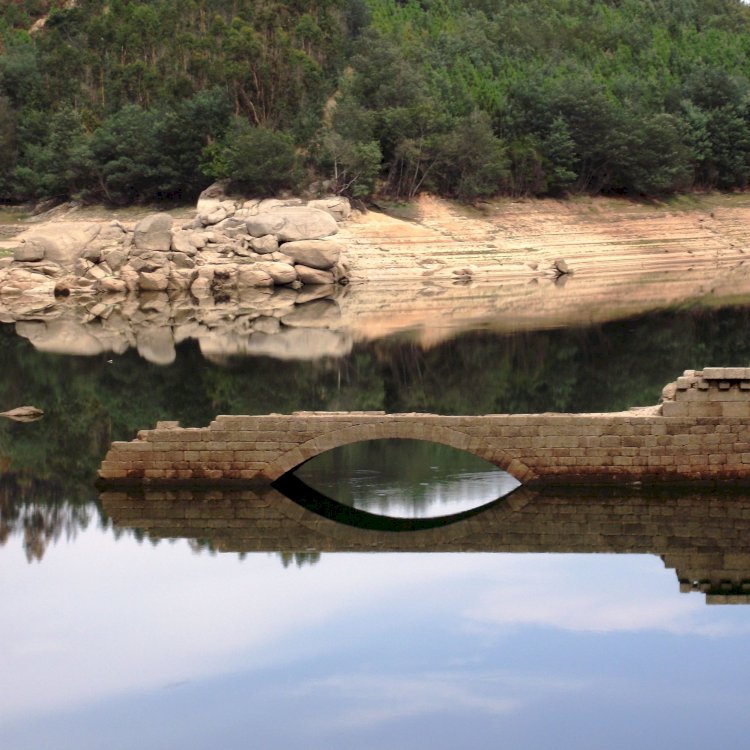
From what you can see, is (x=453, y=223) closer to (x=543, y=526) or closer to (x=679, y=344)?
(x=679, y=344)

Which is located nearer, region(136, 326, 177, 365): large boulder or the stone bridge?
the stone bridge

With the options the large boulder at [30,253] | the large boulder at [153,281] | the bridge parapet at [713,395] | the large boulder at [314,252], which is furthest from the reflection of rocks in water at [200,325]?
the bridge parapet at [713,395]

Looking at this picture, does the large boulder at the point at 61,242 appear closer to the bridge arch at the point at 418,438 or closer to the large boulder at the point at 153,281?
the large boulder at the point at 153,281

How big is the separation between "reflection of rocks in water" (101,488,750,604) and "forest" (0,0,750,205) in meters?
46.4

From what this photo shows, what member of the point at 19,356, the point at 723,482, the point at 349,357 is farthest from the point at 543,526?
the point at 19,356

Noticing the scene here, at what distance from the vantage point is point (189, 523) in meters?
21.0

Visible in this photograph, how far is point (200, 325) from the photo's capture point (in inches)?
1882

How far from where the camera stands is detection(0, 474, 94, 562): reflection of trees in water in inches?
835

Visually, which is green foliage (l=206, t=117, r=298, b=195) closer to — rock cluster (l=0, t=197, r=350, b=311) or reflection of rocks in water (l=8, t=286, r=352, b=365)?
rock cluster (l=0, t=197, r=350, b=311)

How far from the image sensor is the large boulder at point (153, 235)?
196ft

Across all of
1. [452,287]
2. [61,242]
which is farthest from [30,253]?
[452,287]

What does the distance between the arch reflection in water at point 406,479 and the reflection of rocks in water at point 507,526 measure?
84 centimetres

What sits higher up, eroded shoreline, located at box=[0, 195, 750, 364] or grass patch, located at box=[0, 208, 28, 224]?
grass patch, located at box=[0, 208, 28, 224]

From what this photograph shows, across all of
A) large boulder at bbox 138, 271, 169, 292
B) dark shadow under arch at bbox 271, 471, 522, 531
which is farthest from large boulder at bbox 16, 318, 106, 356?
dark shadow under arch at bbox 271, 471, 522, 531
